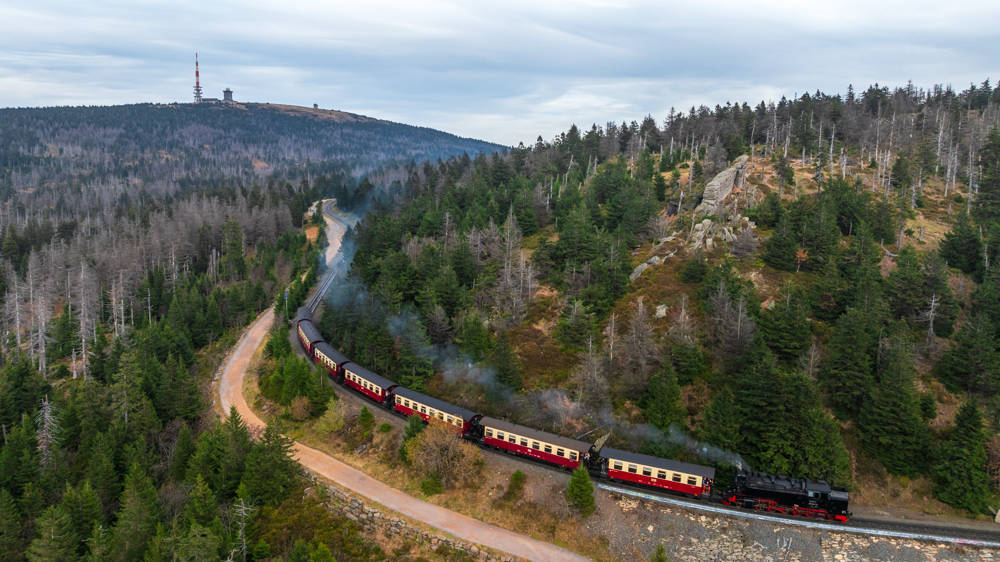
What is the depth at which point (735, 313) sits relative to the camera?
152 ft

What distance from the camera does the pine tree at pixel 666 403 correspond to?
132 ft

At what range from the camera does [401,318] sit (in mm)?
56156

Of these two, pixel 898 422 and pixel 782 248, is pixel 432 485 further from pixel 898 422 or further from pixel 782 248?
pixel 782 248

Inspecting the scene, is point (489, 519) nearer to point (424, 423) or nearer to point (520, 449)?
point (520, 449)

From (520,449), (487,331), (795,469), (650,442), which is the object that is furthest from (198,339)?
(795,469)

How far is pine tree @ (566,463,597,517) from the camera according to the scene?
3438 centimetres

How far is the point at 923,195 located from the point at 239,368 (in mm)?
97770

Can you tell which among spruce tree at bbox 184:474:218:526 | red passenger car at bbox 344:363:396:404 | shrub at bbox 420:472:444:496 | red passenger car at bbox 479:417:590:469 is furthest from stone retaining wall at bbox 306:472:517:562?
red passenger car at bbox 344:363:396:404

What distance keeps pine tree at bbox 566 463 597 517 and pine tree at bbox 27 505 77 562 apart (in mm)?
32386

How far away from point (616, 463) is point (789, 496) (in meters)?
10.9

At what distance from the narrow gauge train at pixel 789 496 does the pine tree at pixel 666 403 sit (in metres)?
6.39

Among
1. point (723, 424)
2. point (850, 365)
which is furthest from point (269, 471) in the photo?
point (850, 365)

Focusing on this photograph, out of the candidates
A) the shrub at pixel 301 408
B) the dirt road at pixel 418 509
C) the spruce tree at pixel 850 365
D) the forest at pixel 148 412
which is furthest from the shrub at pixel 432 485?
the spruce tree at pixel 850 365

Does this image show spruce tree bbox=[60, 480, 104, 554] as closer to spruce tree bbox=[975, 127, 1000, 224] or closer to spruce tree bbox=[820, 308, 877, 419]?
spruce tree bbox=[820, 308, 877, 419]
